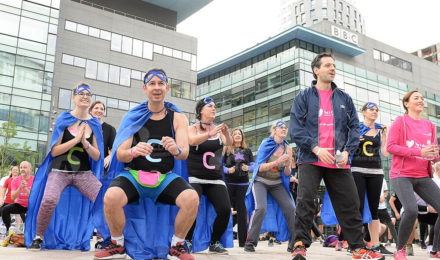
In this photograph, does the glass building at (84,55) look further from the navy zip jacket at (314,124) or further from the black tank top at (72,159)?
the navy zip jacket at (314,124)

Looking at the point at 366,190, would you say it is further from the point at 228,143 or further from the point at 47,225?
the point at 47,225

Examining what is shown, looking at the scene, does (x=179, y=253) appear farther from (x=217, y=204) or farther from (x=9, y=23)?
(x=9, y=23)

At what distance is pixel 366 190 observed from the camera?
6586 mm

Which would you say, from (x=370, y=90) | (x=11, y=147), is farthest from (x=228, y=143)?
(x=370, y=90)

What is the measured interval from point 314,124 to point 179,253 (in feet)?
6.69

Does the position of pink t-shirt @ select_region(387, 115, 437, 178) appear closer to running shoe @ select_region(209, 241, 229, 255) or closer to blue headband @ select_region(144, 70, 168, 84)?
running shoe @ select_region(209, 241, 229, 255)

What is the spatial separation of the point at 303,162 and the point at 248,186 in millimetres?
3884

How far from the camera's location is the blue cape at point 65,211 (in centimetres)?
601

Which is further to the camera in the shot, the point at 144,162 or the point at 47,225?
the point at 47,225

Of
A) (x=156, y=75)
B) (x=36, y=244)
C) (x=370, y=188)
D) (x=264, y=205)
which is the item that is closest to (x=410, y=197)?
(x=370, y=188)

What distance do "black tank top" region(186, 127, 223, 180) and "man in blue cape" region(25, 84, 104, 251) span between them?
1.37m

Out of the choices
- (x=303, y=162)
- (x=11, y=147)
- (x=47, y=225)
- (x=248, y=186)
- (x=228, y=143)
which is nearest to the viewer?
(x=303, y=162)

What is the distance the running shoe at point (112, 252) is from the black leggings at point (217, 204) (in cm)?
189

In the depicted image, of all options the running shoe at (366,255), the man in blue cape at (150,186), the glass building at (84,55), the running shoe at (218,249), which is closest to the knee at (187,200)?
the man in blue cape at (150,186)
